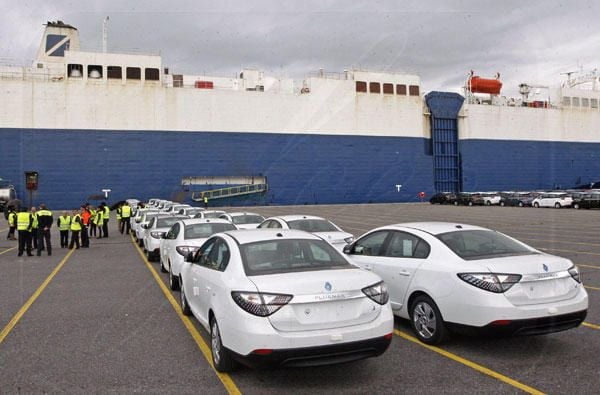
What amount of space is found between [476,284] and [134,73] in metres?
46.5

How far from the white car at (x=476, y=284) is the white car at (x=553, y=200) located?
3763 centimetres

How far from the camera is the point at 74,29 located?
168ft

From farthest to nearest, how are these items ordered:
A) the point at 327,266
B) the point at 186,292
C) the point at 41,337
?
the point at 186,292 < the point at 41,337 < the point at 327,266

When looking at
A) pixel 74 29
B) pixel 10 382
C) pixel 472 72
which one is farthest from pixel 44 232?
pixel 472 72

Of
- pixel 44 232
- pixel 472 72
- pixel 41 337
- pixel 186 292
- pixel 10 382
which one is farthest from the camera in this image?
pixel 472 72

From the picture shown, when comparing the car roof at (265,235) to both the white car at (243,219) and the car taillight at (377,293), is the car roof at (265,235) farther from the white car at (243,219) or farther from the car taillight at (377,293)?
the white car at (243,219)

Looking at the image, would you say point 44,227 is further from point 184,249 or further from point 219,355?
point 219,355

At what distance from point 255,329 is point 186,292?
297 cm

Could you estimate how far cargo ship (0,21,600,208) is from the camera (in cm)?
4353

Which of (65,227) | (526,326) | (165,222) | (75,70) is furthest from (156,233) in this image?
(75,70)

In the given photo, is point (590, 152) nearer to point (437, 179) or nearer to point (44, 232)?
point (437, 179)

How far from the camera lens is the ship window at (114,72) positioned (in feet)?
149

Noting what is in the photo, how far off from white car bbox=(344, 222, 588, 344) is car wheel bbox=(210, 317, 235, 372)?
2341mm

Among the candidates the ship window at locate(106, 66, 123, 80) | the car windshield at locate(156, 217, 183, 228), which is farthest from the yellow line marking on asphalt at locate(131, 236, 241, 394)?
the ship window at locate(106, 66, 123, 80)
